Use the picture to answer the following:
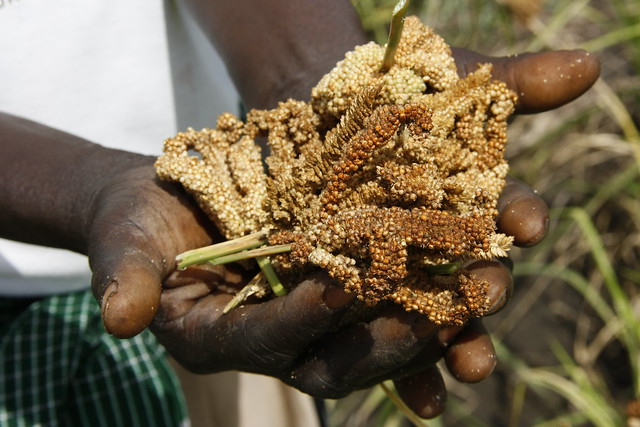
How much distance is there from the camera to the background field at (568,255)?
8.58 feet

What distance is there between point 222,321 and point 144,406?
25.0 inches

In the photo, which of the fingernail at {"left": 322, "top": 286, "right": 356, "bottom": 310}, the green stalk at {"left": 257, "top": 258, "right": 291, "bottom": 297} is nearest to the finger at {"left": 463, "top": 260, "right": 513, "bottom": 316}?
the fingernail at {"left": 322, "top": 286, "right": 356, "bottom": 310}

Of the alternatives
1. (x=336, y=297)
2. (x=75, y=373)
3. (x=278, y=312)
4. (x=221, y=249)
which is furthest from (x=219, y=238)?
(x=75, y=373)

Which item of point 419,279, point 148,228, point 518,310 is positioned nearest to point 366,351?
point 419,279

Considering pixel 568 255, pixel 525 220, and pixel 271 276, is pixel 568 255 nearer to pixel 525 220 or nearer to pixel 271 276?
pixel 525 220

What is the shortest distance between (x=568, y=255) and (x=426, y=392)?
192cm

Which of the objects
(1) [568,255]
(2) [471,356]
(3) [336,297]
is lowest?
(1) [568,255]

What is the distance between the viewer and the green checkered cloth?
1.58 m

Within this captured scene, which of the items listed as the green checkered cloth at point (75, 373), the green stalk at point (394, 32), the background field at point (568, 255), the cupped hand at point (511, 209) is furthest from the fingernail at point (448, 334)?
the background field at point (568, 255)

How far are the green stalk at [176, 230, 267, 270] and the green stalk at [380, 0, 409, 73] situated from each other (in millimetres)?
377

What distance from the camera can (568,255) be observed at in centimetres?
295

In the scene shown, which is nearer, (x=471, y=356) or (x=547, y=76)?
(x=471, y=356)

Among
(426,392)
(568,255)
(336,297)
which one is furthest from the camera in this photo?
(568,255)

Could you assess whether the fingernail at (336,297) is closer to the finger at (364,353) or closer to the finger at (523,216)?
the finger at (364,353)
